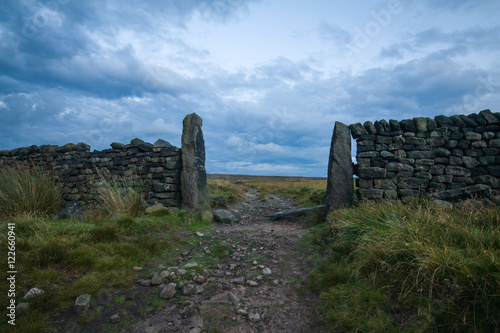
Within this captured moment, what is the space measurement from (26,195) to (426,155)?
12.6 m

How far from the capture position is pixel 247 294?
4047 millimetres

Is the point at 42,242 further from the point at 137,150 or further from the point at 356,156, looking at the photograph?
the point at 356,156

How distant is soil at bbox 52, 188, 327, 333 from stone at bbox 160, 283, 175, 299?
0.30 ft

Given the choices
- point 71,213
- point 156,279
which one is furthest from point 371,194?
point 71,213

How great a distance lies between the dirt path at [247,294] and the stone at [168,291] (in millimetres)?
163

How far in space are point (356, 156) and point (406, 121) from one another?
6.16 feet

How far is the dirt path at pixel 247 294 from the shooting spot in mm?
3279

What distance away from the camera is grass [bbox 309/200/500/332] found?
269cm

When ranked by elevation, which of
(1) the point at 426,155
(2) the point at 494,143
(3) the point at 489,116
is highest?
(3) the point at 489,116

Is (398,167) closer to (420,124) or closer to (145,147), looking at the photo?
(420,124)

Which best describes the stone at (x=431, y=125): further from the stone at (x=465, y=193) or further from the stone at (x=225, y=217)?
the stone at (x=225, y=217)

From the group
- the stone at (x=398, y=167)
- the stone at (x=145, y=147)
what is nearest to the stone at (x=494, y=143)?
the stone at (x=398, y=167)

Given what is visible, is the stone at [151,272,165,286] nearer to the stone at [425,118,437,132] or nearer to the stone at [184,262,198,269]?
the stone at [184,262,198,269]

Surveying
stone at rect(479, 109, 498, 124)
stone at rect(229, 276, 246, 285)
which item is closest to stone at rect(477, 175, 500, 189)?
stone at rect(479, 109, 498, 124)
